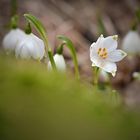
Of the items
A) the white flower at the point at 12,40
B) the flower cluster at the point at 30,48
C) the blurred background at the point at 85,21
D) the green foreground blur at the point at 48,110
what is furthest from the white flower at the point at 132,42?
the green foreground blur at the point at 48,110

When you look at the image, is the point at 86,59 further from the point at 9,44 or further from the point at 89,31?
the point at 9,44

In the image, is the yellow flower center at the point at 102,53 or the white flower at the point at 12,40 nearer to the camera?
the yellow flower center at the point at 102,53

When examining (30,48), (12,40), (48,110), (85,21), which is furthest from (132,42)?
(48,110)

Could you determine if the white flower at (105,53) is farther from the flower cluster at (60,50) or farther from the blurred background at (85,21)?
the blurred background at (85,21)

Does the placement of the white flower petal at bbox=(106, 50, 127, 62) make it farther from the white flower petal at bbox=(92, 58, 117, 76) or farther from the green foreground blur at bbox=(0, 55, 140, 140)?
the green foreground blur at bbox=(0, 55, 140, 140)

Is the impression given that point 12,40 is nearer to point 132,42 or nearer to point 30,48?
point 30,48

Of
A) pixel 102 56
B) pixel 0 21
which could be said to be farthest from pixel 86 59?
pixel 102 56

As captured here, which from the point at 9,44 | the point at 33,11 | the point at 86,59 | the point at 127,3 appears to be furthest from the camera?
the point at 127,3
